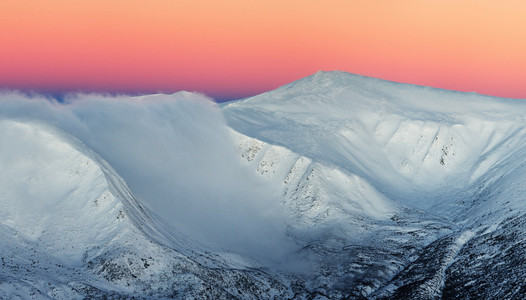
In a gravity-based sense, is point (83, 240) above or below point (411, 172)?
above

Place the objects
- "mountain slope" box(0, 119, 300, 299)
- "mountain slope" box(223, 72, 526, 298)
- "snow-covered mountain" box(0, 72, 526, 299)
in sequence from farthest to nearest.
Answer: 1. "mountain slope" box(223, 72, 526, 298)
2. "snow-covered mountain" box(0, 72, 526, 299)
3. "mountain slope" box(0, 119, 300, 299)

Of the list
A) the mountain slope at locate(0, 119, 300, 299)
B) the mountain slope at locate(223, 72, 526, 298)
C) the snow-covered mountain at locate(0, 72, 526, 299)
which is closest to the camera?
the mountain slope at locate(0, 119, 300, 299)

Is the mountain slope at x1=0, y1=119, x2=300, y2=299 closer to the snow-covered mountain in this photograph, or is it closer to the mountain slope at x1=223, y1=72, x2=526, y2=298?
the snow-covered mountain

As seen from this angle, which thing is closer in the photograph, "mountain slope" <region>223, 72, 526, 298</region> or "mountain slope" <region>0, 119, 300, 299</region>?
"mountain slope" <region>0, 119, 300, 299</region>

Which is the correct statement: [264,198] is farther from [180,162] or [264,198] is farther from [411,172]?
[411,172]

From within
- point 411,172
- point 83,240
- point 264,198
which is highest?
point 83,240

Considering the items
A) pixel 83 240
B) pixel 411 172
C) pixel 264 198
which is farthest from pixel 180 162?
pixel 411 172

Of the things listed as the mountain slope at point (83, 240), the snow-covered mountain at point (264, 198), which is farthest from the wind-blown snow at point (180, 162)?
the mountain slope at point (83, 240)

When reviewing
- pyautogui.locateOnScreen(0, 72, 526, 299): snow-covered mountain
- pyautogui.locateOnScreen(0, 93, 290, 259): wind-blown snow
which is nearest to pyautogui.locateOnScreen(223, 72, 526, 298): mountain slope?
pyautogui.locateOnScreen(0, 72, 526, 299): snow-covered mountain

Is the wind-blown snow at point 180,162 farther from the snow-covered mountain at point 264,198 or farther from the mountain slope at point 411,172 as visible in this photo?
the mountain slope at point 411,172

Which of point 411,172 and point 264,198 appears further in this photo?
point 411,172

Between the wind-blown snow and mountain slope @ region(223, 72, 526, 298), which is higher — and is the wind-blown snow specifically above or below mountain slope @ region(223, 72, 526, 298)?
below
